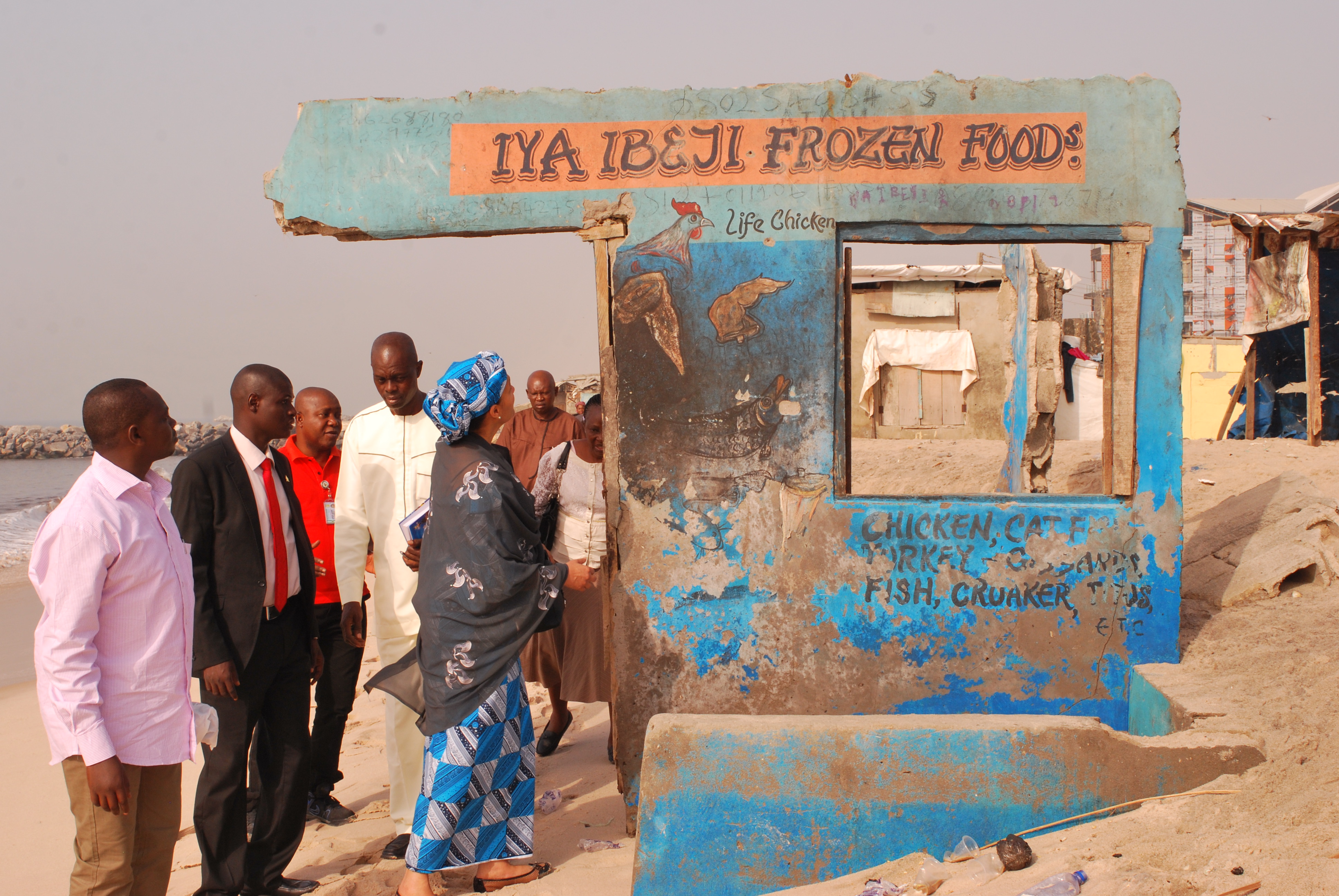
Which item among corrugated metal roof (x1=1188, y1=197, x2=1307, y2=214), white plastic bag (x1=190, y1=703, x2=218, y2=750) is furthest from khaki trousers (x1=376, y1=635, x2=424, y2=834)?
corrugated metal roof (x1=1188, y1=197, x2=1307, y2=214)

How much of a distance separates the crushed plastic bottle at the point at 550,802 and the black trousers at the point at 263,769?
117 centimetres

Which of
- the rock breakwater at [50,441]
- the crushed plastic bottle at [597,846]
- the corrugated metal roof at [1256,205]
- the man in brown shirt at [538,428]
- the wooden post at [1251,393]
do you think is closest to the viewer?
the crushed plastic bottle at [597,846]

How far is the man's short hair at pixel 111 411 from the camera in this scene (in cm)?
241

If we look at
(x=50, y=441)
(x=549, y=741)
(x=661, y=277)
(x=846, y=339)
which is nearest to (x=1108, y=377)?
(x=846, y=339)

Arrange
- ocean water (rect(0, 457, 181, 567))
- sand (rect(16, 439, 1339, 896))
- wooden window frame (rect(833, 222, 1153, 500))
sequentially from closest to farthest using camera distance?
sand (rect(16, 439, 1339, 896)) < wooden window frame (rect(833, 222, 1153, 500)) < ocean water (rect(0, 457, 181, 567))

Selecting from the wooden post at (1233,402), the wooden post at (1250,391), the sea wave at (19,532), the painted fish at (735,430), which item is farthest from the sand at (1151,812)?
the sea wave at (19,532)

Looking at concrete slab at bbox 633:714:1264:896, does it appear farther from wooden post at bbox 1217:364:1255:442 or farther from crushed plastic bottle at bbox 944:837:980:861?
wooden post at bbox 1217:364:1255:442

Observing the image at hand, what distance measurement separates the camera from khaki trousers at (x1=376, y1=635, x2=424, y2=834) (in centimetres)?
376

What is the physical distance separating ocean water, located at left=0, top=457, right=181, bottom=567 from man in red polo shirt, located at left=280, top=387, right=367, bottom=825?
2.06 feet

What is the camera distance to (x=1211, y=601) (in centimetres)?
456

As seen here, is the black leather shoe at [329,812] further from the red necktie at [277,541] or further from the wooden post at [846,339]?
the wooden post at [846,339]

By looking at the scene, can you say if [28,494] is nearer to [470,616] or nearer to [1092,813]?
[470,616]

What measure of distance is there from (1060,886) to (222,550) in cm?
290

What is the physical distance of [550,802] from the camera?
170 inches
